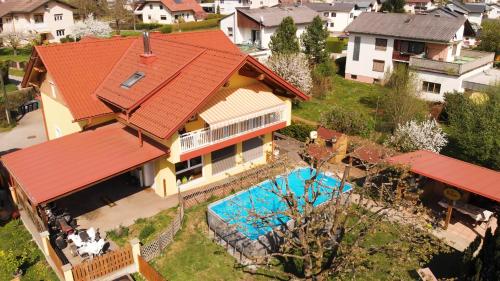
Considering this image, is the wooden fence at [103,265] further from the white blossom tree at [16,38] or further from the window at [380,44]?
the white blossom tree at [16,38]

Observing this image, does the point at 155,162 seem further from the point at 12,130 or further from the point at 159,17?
the point at 159,17

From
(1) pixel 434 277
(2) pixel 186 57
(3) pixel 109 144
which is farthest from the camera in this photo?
(2) pixel 186 57

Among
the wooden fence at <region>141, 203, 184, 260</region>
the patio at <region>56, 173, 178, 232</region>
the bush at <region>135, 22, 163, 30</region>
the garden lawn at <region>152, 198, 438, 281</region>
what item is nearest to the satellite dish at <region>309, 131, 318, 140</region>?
the garden lawn at <region>152, 198, 438, 281</region>

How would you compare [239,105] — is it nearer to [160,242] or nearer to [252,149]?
[252,149]

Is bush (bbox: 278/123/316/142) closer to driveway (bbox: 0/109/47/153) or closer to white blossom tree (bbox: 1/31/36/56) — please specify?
driveway (bbox: 0/109/47/153)

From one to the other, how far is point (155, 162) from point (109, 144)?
2886mm

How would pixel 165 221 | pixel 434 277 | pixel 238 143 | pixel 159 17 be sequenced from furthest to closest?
pixel 159 17 → pixel 238 143 → pixel 165 221 → pixel 434 277

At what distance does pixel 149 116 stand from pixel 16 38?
58367mm

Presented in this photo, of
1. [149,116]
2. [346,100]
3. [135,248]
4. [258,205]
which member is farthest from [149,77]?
[346,100]

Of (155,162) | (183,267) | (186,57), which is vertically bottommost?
(183,267)

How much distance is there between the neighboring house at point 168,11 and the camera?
96812mm

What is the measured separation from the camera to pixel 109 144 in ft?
80.3

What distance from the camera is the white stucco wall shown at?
97.5 m

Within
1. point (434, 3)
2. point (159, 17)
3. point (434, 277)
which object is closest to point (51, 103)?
point (434, 277)
